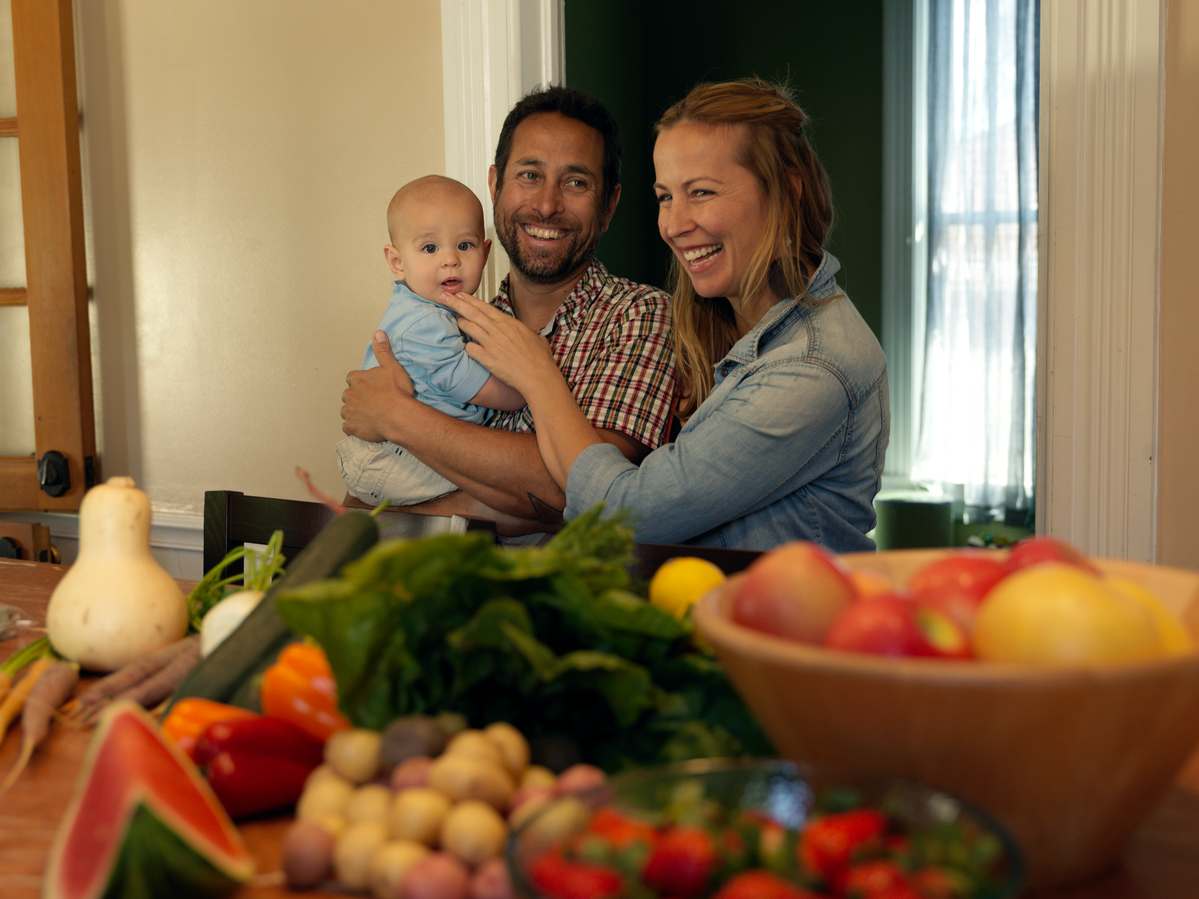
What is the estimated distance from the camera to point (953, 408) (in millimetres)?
4449

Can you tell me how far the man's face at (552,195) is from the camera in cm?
203

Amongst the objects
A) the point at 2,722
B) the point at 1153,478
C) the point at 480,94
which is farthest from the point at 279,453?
the point at 1153,478

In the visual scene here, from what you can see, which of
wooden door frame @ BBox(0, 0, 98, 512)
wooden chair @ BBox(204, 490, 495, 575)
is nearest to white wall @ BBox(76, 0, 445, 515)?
wooden door frame @ BBox(0, 0, 98, 512)

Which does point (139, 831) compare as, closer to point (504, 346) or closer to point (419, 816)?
point (419, 816)

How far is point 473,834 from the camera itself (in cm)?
46

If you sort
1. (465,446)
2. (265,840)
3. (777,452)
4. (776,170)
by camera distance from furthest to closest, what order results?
(465,446), (776,170), (777,452), (265,840)

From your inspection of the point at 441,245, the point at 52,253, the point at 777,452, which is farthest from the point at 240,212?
the point at 777,452

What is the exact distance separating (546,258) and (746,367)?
0.68m

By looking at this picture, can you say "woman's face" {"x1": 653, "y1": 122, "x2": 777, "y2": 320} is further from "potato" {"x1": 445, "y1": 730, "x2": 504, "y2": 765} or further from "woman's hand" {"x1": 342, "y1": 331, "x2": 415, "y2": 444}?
"potato" {"x1": 445, "y1": 730, "x2": 504, "y2": 765}

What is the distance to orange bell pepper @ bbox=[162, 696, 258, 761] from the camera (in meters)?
0.65

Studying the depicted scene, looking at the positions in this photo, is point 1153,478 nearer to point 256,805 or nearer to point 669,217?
point 669,217

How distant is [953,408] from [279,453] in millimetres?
3105

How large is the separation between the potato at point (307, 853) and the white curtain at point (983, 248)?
4278 millimetres

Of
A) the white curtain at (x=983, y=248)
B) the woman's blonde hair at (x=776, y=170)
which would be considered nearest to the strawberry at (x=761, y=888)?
the woman's blonde hair at (x=776, y=170)
